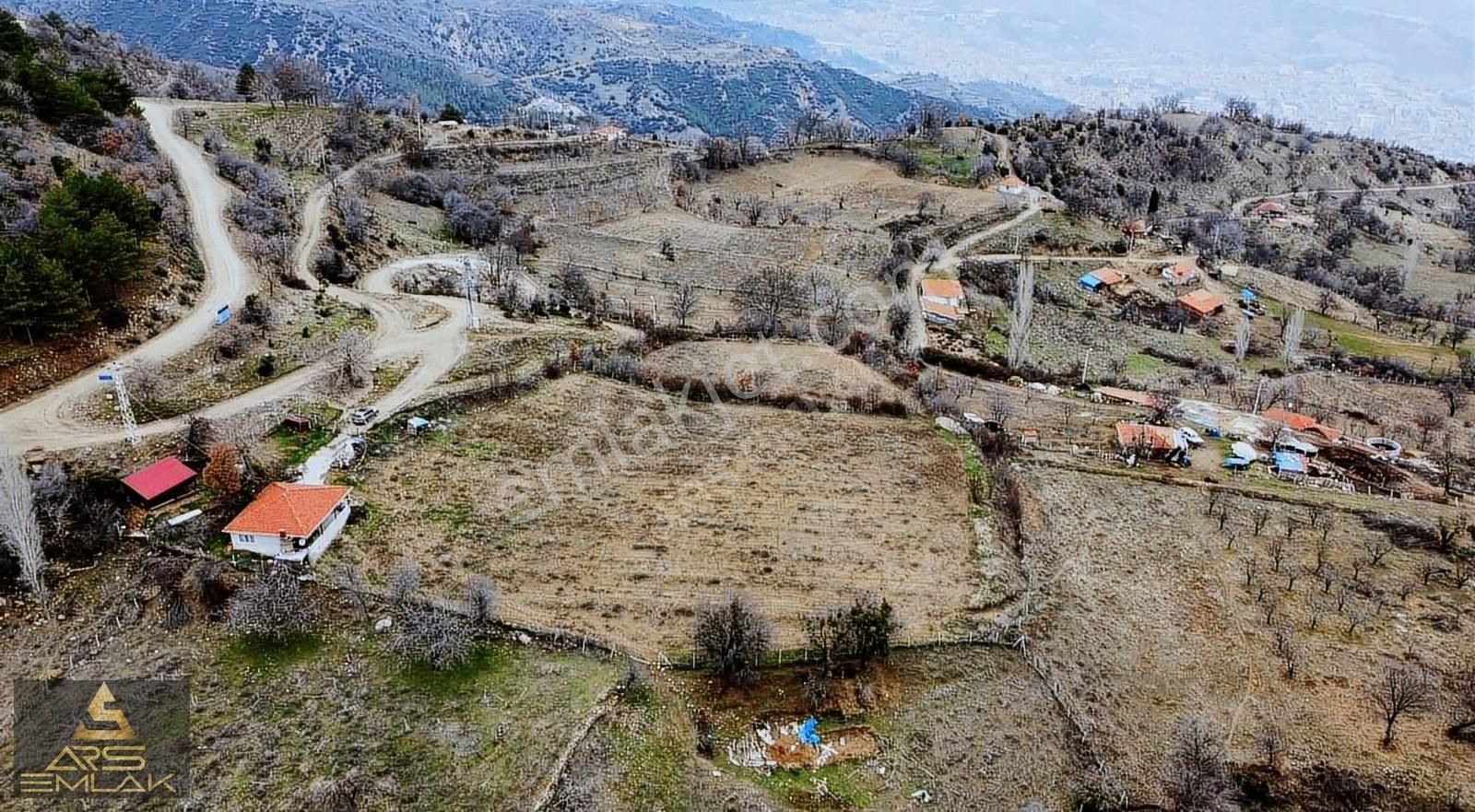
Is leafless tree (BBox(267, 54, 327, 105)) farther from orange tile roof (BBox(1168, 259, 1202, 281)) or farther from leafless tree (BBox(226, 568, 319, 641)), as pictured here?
orange tile roof (BBox(1168, 259, 1202, 281))

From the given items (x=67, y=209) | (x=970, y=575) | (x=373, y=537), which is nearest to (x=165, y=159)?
(x=67, y=209)

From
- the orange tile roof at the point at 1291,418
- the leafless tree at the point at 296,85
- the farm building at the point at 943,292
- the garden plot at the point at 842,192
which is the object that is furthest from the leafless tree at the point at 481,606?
the leafless tree at the point at 296,85

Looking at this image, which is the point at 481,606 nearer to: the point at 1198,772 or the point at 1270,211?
the point at 1198,772

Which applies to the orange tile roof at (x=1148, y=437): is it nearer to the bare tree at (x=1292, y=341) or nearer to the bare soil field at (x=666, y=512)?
the bare soil field at (x=666, y=512)

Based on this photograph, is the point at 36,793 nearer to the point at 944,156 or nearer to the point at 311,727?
the point at 311,727

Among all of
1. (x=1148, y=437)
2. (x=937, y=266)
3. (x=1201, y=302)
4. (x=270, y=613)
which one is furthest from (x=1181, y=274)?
(x=270, y=613)

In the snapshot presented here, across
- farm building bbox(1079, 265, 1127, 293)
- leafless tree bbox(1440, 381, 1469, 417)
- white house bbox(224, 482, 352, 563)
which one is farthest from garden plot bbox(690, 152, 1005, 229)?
white house bbox(224, 482, 352, 563)
